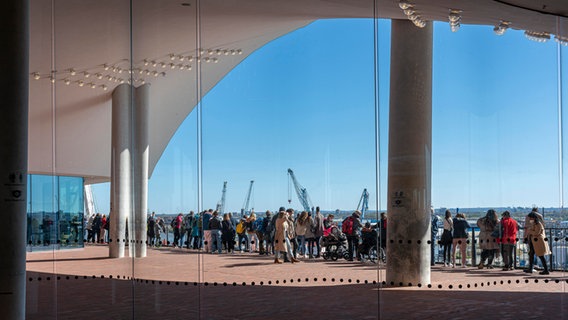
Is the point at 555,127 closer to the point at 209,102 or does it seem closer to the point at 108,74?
the point at 209,102

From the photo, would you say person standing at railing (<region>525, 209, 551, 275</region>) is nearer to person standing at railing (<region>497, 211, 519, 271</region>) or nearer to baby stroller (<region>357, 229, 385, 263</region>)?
person standing at railing (<region>497, 211, 519, 271</region>)

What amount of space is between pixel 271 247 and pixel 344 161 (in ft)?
4.50

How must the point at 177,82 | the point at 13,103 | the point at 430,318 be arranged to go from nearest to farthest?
1. the point at 13,103
2. the point at 430,318
3. the point at 177,82

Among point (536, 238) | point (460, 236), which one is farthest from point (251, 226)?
point (536, 238)

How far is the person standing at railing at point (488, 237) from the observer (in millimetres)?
8750

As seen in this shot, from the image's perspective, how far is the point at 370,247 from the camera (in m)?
8.77

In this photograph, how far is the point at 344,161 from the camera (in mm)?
8805

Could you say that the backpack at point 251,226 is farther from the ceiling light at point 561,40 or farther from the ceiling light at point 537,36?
the ceiling light at point 561,40

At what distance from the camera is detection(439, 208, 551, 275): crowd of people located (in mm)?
8703

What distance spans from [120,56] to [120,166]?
4.96 ft

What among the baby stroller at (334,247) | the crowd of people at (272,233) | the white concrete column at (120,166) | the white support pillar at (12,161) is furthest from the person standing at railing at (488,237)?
the white support pillar at (12,161)

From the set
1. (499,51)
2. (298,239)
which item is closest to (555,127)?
(499,51)

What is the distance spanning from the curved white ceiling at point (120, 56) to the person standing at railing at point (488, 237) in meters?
2.49

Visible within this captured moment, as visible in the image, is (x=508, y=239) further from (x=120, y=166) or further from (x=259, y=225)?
(x=120, y=166)
